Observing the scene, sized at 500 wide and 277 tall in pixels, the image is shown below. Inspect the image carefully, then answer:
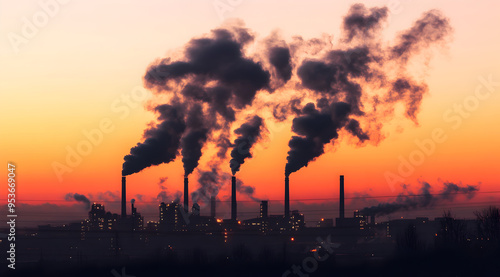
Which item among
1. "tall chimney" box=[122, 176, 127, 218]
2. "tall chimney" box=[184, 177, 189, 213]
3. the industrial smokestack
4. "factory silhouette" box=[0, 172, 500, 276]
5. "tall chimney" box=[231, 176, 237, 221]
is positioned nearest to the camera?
"tall chimney" box=[122, 176, 127, 218]

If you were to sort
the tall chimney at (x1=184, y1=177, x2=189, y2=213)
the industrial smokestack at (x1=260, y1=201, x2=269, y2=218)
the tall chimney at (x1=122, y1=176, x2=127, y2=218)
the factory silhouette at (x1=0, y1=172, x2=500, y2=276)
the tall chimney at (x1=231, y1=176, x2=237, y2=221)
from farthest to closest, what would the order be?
the industrial smokestack at (x1=260, y1=201, x2=269, y2=218) → the factory silhouette at (x1=0, y1=172, x2=500, y2=276) → the tall chimney at (x1=231, y1=176, x2=237, y2=221) → the tall chimney at (x1=184, y1=177, x2=189, y2=213) → the tall chimney at (x1=122, y1=176, x2=127, y2=218)

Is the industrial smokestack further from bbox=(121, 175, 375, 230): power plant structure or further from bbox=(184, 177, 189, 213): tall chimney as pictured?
bbox=(184, 177, 189, 213): tall chimney

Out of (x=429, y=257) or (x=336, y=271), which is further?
(x=429, y=257)

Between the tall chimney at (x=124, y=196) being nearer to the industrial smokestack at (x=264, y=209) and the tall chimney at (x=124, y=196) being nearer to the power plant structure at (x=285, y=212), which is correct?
the power plant structure at (x=285, y=212)

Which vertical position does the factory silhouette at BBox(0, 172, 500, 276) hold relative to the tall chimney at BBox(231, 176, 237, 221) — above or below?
below

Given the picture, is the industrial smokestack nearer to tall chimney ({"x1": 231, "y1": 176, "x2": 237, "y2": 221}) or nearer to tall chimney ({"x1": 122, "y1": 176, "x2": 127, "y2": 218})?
tall chimney ({"x1": 231, "y1": 176, "x2": 237, "y2": 221})

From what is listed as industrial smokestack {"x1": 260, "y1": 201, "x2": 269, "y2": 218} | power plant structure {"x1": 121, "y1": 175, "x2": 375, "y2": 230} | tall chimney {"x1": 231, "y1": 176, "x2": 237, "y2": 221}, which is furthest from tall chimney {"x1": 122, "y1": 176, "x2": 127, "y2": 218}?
industrial smokestack {"x1": 260, "y1": 201, "x2": 269, "y2": 218}

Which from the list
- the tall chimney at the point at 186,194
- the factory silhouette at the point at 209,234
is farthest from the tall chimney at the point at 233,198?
the tall chimney at the point at 186,194

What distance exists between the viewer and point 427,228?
130 metres

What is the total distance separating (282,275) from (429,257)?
9.73 m

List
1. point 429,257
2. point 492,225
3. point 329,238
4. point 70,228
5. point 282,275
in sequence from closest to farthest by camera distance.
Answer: point 282,275 < point 429,257 < point 492,225 < point 329,238 < point 70,228

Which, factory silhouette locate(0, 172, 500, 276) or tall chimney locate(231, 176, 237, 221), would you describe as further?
factory silhouette locate(0, 172, 500, 276)

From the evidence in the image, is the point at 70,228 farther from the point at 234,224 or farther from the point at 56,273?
the point at 56,273

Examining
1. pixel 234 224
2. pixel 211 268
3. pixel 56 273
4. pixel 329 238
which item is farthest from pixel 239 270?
pixel 329 238
